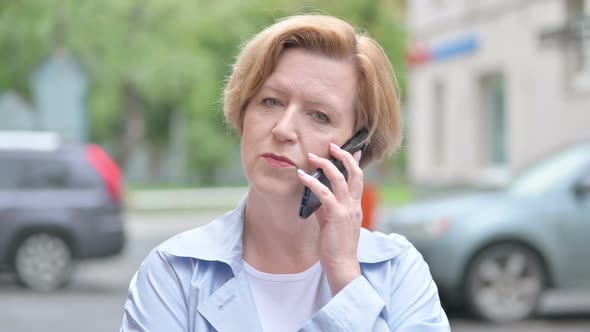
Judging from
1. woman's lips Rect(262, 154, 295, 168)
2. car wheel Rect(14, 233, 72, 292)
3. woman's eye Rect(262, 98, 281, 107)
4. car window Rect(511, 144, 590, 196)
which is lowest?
car wheel Rect(14, 233, 72, 292)

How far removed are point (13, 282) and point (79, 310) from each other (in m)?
2.79

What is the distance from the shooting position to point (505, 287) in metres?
8.90

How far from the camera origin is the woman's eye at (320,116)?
6.70ft

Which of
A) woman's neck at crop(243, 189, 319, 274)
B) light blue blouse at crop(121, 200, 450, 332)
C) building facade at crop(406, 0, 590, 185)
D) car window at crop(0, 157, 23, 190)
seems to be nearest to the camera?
light blue blouse at crop(121, 200, 450, 332)

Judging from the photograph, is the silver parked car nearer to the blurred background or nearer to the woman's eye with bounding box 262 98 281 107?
the blurred background

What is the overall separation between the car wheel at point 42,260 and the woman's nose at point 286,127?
1032 cm

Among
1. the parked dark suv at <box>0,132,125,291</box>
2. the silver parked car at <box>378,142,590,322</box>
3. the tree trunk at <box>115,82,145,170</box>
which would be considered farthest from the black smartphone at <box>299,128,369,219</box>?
the tree trunk at <box>115,82,145,170</box>

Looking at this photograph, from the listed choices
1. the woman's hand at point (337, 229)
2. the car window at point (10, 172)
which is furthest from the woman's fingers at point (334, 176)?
the car window at point (10, 172)

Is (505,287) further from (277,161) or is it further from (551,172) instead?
(277,161)

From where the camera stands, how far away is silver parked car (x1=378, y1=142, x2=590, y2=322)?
890 cm

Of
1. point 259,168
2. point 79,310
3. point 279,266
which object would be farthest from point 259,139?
point 79,310

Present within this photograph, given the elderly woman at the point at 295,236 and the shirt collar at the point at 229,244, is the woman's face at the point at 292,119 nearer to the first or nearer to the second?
the elderly woman at the point at 295,236

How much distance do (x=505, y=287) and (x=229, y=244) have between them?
23.3 feet

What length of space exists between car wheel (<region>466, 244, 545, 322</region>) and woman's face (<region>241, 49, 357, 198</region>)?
23.1 ft
